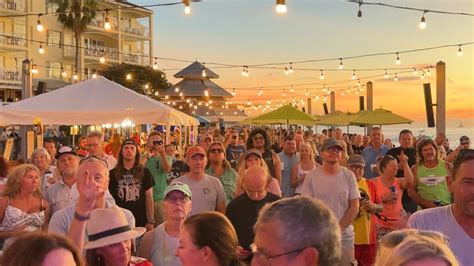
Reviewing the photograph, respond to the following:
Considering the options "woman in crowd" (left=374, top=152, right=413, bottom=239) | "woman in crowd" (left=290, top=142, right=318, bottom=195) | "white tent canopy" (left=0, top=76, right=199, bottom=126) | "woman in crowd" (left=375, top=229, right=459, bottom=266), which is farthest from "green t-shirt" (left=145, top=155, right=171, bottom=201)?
"woman in crowd" (left=375, top=229, right=459, bottom=266)

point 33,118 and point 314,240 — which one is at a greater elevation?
point 33,118

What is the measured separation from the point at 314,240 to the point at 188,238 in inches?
47.7

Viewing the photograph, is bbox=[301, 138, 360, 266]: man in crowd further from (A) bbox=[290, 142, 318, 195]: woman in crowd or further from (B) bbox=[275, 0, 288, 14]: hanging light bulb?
(B) bbox=[275, 0, 288, 14]: hanging light bulb

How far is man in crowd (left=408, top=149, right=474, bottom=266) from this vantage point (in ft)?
11.1

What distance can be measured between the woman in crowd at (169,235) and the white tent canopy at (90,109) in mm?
5493

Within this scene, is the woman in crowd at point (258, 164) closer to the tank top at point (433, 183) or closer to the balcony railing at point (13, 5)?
the tank top at point (433, 183)

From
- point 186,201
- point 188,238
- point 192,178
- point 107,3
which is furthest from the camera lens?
point 107,3

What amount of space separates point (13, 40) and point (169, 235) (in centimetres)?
4453

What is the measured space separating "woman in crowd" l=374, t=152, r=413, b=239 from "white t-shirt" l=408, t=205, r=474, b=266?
3.38 m

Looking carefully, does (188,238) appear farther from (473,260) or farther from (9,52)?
(9,52)

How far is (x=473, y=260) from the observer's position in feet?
10.9

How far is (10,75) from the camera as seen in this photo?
45594 mm

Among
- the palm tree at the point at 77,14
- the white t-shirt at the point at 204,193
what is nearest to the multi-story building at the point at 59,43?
the palm tree at the point at 77,14

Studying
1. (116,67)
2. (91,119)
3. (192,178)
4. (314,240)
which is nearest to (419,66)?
(91,119)
